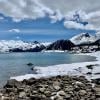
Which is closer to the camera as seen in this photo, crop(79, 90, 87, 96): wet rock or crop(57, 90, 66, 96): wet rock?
crop(57, 90, 66, 96): wet rock

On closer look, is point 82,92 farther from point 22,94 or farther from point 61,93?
point 22,94

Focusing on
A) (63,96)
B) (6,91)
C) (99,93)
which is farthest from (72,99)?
(6,91)

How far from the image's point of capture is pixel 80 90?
103ft

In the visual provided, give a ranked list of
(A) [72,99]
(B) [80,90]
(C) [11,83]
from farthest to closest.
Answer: (C) [11,83] → (B) [80,90] → (A) [72,99]

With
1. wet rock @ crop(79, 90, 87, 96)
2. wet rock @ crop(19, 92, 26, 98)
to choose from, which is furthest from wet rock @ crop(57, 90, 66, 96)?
wet rock @ crop(19, 92, 26, 98)

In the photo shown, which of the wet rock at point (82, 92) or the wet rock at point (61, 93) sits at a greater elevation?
the wet rock at point (61, 93)

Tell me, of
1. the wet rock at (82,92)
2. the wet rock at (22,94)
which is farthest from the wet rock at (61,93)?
the wet rock at (22,94)

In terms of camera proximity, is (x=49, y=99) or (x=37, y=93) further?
(x=37, y=93)

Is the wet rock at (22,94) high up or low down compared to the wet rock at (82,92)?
up

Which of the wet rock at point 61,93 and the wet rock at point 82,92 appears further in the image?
the wet rock at point 82,92

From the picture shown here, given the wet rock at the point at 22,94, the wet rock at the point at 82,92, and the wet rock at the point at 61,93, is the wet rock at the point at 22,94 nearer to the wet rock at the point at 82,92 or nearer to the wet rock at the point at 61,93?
the wet rock at the point at 61,93

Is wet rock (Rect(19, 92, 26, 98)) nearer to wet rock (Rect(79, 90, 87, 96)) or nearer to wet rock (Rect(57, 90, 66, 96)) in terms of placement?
wet rock (Rect(57, 90, 66, 96))

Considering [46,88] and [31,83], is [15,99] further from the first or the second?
→ [31,83]

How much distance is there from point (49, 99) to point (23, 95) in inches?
132
